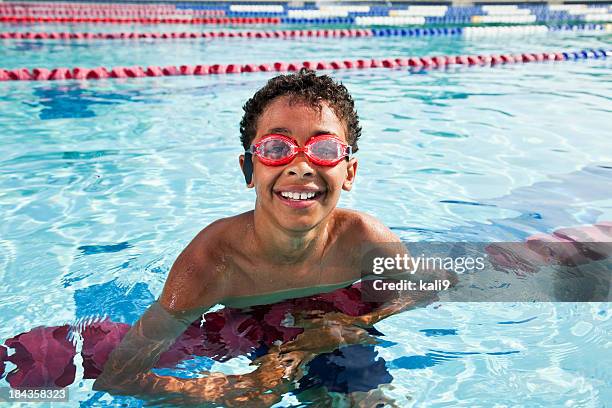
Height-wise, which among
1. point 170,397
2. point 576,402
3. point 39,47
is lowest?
point 576,402

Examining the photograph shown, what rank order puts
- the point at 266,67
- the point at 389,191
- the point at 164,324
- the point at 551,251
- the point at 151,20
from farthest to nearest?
the point at 151,20
the point at 266,67
the point at 389,191
the point at 551,251
the point at 164,324

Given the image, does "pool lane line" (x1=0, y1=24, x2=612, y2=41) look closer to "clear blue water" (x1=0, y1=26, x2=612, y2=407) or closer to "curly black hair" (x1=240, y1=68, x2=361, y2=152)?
"clear blue water" (x1=0, y1=26, x2=612, y2=407)

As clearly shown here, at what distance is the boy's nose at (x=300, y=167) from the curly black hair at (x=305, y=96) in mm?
197

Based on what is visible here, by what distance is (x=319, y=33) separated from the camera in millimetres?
15914

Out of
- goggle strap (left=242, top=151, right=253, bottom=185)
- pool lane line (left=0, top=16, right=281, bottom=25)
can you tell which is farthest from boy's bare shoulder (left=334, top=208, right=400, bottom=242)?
pool lane line (left=0, top=16, right=281, bottom=25)

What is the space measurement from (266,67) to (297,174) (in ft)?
26.9

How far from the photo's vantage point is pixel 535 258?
3.57 metres

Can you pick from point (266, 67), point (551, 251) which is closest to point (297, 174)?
point (551, 251)

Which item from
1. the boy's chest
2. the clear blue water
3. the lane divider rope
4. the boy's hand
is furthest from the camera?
the lane divider rope

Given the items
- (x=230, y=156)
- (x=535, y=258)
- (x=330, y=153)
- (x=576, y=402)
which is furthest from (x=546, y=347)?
(x=230, y=156)

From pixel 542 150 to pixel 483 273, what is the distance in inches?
126

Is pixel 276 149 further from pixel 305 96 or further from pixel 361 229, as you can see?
pixel 361 229

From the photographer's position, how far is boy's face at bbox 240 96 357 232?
2.25m

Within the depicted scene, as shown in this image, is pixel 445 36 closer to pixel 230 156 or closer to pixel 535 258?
pixel 230 156
